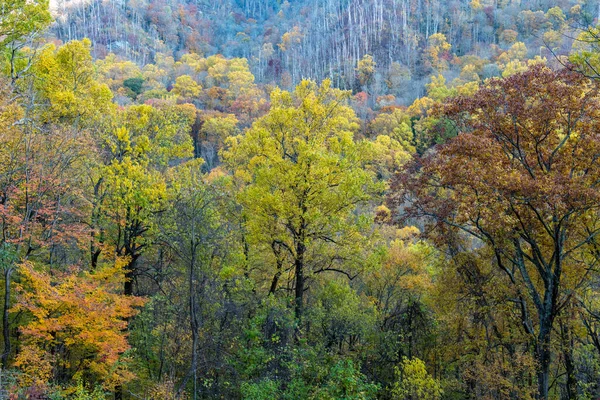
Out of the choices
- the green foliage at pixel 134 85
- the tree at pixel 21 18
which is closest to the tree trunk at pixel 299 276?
the tree at pixel 21 18

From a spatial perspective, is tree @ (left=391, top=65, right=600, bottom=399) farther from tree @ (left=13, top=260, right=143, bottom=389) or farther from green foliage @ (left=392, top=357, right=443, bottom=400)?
tree @ (left=13, top=260, right=143, bottom=389)

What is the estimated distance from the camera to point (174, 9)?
115 meters

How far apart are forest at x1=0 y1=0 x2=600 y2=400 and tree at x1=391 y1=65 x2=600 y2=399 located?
2.0 inches

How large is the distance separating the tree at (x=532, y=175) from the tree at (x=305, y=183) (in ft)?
7.47

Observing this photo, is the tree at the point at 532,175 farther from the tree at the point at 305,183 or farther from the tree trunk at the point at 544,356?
the tree at the point at 305,183

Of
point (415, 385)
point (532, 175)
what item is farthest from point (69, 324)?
point (532, 175)

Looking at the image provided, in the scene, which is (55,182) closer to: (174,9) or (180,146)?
(180,146)

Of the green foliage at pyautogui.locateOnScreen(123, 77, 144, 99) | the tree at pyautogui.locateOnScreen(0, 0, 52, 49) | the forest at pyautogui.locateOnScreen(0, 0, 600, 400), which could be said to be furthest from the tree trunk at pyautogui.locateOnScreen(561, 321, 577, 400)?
the green foliage at pyautogui.locateOnScreen(123, 77, 144, 99)

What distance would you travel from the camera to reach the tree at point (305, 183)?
480 inches

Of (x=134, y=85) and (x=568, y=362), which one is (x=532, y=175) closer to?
(x=568, y=362)

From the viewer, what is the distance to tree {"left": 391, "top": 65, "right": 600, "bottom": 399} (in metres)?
8.81

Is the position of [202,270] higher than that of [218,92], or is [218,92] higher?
[218,92]

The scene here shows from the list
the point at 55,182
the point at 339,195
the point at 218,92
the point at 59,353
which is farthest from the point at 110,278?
the point at 218,92

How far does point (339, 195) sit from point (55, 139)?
7762 millimetres
